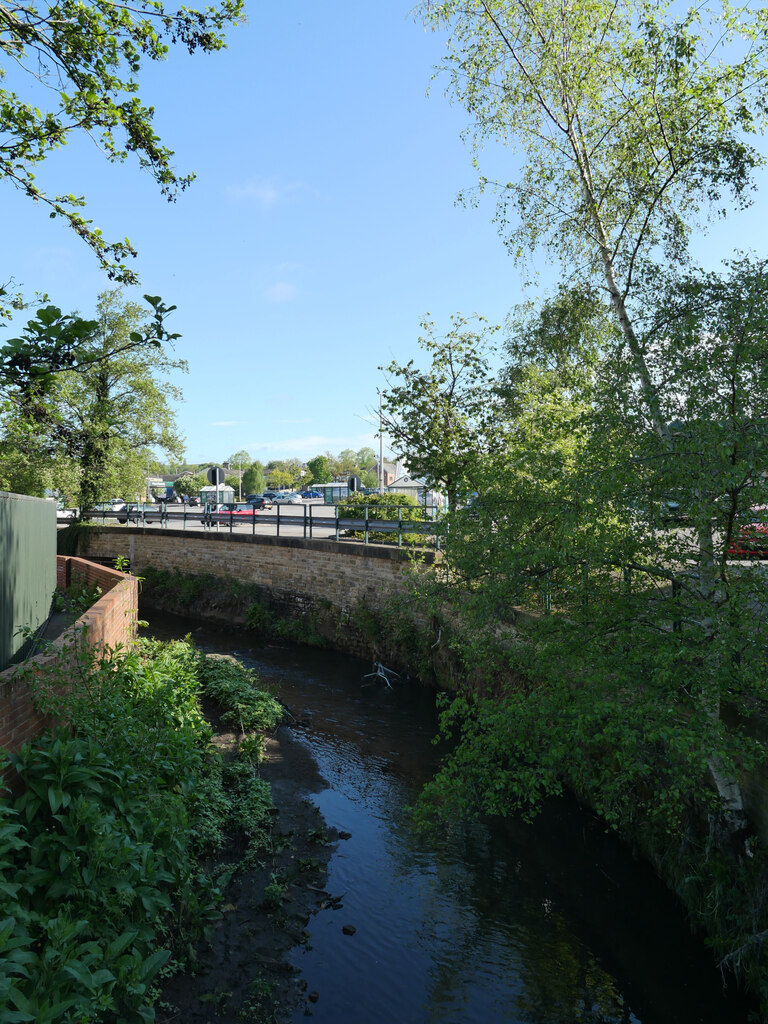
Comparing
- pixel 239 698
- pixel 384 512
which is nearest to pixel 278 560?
pixel 384 512

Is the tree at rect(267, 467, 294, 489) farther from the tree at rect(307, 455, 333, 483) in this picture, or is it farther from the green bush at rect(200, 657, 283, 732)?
the green bush at rect(200, 657, 283, 732)

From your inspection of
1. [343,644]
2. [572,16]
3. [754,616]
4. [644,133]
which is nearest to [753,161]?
[644,133]

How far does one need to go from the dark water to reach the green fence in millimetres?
4326

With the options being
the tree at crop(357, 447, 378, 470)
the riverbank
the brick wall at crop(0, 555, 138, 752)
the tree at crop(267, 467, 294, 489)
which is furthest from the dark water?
the tree at crop(357, 447, 378, 470)

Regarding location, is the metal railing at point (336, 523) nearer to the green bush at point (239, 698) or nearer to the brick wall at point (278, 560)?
the brick wall at point (278, 560)

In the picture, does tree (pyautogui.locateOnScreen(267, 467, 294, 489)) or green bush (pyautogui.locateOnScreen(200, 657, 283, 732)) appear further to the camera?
tree (pyautogui.locateOnScreen(267, 467, 294, 489))

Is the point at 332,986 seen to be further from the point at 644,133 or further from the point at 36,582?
the point at 644,133

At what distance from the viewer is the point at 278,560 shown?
73.6 ft

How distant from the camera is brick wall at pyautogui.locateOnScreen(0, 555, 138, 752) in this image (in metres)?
5.02

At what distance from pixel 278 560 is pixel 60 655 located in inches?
639

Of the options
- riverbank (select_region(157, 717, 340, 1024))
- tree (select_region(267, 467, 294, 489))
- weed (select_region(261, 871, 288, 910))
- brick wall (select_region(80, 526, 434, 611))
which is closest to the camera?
riverbank (select_region(157, 717, 340, 1024))

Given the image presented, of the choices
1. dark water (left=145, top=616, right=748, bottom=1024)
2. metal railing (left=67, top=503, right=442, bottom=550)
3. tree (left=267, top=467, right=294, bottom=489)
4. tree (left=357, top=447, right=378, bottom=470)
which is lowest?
dark water (left=145, top=616, right=748, bottom=1024)

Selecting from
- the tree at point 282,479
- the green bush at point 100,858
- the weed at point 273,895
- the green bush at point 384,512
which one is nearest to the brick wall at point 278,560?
the green bush at point 384,512

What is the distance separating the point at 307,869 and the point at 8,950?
433cm
